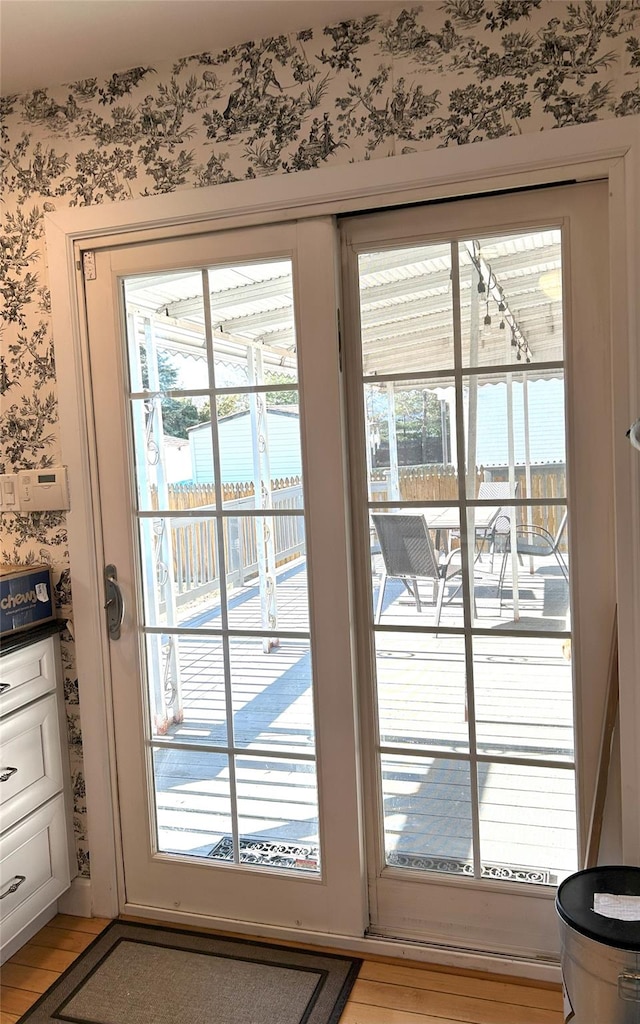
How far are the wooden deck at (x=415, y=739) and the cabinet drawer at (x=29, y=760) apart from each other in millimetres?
332

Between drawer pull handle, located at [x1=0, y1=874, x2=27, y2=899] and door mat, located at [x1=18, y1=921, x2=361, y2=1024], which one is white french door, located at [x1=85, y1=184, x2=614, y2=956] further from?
drawer pull handle, located at [x1=0, y1=874, x2=27, y2=899]

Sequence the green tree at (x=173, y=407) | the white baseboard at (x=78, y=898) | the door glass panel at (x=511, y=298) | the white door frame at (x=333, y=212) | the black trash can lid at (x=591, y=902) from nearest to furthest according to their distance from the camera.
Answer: the black trash can lid at (x=591, y=902) < the white door frame at (x=333, y=212) < the door glass panel at (x=511, y=298) < the green tree at (x=173, y=407) < the white baseboard at (x=78, y=898)

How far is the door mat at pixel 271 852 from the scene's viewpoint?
2283 millimetres

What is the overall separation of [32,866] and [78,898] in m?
0.30

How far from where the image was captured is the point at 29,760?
2289 mm

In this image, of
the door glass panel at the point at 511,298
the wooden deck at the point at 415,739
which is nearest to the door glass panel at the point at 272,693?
the wooden deck at the point at 415,739

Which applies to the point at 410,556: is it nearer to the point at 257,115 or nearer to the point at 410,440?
the point at 410,440

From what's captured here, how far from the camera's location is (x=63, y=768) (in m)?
2.45

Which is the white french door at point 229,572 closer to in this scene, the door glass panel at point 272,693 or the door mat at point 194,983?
the door glass panel at point 272,693

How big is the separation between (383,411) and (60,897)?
6.16 feet

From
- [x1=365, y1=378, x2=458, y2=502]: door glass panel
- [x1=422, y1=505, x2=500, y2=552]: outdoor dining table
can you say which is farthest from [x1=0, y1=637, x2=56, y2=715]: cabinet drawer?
[x1=422, y1=505, x2=500, y2=552]: outdoor dining table

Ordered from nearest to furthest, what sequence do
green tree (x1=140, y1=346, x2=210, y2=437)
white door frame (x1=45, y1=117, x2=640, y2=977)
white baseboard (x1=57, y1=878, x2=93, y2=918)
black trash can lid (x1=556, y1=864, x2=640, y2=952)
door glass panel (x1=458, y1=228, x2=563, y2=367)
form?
1. black trash can lid (x1=556, y1=864, x2=640, y2=952)
2. white door frame (x1=45, y1=117, x2=640, y2=977)
3. door glass panel (x1=458, y1=228, x2=563, y2=367)
4. green tree (x1=140, y1=346, x2=210, y2=437)
5. white baseboard (x1=57, y1=878, x2=93, y2=918)

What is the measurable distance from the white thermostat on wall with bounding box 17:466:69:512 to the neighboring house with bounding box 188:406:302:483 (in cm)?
43

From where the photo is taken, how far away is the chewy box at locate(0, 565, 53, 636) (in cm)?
221
